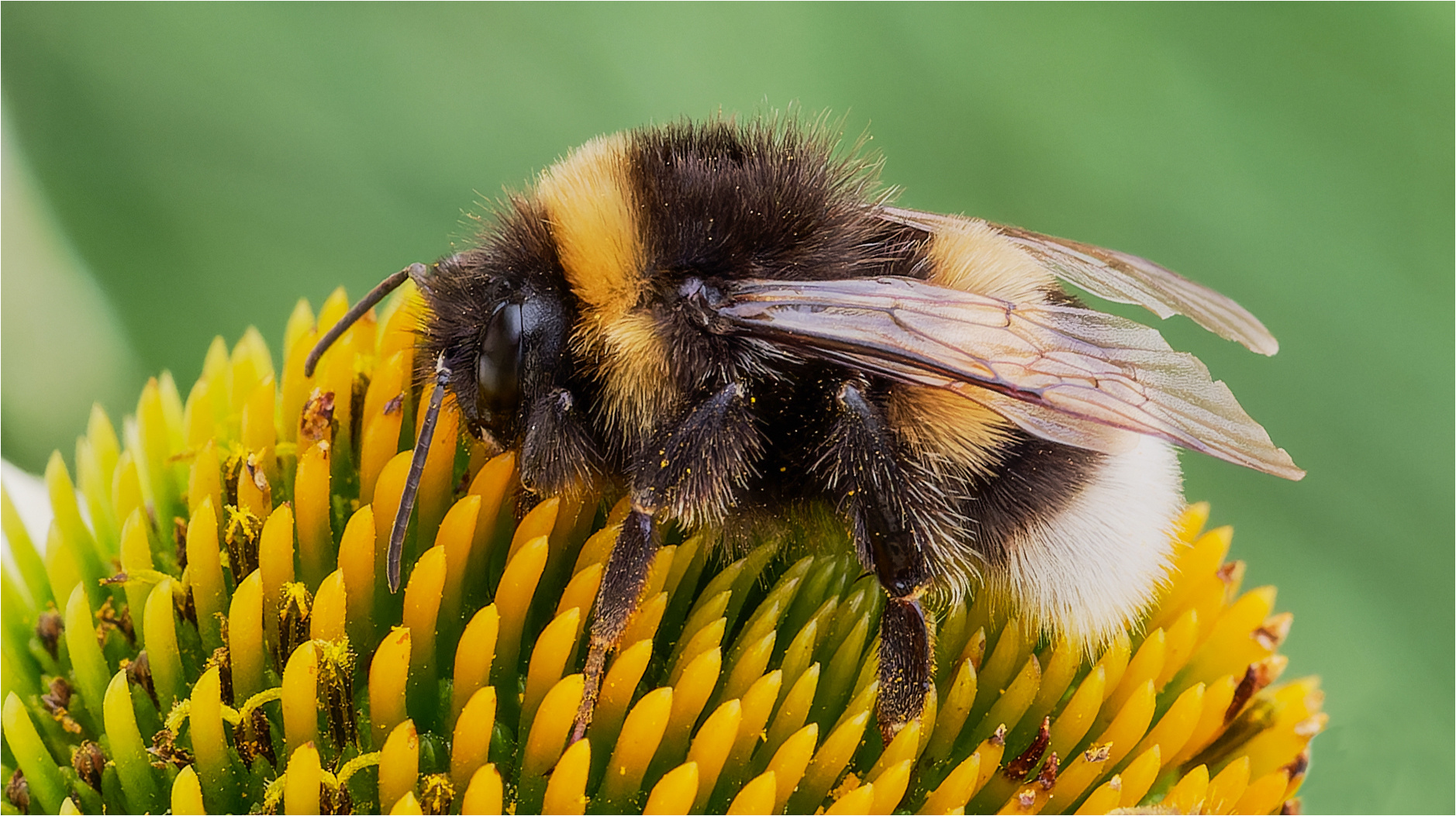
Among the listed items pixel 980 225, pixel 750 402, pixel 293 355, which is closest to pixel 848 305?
pixel 750 402

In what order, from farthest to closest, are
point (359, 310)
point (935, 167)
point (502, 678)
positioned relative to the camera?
point (935, 167)
point (359, 310)
point (502, 678)

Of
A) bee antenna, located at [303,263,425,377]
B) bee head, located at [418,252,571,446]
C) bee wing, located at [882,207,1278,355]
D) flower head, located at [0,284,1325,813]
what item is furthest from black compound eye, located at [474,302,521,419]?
bee wing, located at [882,207,1278,355]

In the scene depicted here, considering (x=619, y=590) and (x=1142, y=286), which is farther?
(x=1142, y=286)

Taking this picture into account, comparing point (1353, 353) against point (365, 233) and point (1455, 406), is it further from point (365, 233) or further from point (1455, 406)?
point (365, 233)

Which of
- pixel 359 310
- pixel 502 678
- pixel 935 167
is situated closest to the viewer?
pixel 502 678

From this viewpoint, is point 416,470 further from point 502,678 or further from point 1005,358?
point 1005,358

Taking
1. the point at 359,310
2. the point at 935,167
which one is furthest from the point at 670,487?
the point at 935,167

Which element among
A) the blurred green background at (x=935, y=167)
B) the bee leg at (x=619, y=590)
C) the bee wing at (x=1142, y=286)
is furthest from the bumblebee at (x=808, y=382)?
the blurred green background at (x=935, y=167)
